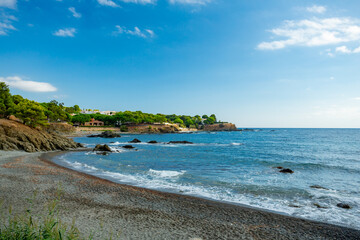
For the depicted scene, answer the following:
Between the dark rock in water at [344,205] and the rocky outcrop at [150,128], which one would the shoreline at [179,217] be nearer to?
the dark rock in water at [344,205]

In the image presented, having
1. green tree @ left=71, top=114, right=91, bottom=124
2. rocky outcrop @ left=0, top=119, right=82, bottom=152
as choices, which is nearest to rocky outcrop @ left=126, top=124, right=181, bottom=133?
green tree @ left=71, top=114, right=91, bottom=124

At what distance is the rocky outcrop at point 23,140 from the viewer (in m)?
34.0

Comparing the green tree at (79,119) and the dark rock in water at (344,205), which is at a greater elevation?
the green tree at (79,119)

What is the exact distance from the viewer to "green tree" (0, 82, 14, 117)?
1745 inches

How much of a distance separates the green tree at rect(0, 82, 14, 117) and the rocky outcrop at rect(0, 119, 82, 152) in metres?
8.30

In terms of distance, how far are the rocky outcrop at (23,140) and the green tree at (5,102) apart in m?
8.30

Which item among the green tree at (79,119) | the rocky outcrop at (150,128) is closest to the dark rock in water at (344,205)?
the rocky outcrop at (150,128)

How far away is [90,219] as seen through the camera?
9281 mm

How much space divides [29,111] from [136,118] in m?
124

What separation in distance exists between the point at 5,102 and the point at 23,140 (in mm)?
17310

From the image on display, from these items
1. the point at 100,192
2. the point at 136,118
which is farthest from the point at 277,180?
the point at 136,118

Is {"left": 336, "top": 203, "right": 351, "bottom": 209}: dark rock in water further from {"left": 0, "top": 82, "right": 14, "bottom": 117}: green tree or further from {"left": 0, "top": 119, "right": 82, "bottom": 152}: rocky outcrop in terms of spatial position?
{"left": 0, "top": 82, "right": 14, "bottom": 117}: green tree

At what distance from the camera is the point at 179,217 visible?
10.2 metres

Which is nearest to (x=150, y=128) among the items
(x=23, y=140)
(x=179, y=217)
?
(x=23, y=140)
